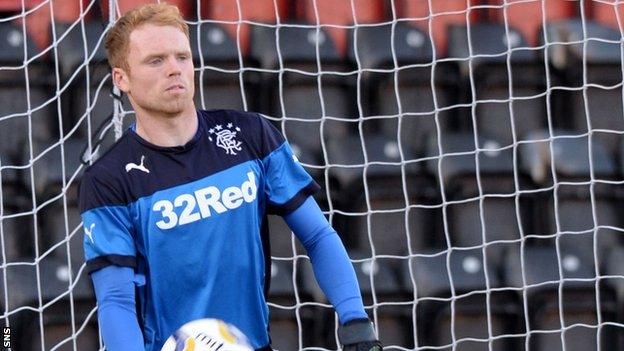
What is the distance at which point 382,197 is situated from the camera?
4098 mm

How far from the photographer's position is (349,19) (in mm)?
4328

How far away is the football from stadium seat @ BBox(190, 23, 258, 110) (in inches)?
61.5

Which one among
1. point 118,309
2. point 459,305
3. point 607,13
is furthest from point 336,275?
point 607,13

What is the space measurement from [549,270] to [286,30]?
3.80 ft

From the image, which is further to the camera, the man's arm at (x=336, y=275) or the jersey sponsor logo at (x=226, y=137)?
the jersey sponsor logo at (x=226, y=137)

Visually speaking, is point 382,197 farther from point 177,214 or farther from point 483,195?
point 177,214

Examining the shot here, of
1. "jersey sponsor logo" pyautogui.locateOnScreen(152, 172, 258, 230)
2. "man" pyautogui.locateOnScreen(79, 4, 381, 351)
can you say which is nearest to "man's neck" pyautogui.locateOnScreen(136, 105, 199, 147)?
"man" pyautogui.locateOnScreen(79, 4, 381, 351)

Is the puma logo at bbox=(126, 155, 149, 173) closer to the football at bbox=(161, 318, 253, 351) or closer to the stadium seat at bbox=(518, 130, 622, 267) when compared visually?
the football at bbox=(161, 318, 253, 351)

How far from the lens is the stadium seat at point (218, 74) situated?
13.5 feet

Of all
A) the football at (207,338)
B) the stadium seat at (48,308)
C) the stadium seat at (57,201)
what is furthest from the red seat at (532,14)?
the football at (207,338)

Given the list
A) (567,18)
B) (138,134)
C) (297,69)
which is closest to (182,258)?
(138,134)

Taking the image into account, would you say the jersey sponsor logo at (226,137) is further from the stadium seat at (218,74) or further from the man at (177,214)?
the stadium seat at (218,74)

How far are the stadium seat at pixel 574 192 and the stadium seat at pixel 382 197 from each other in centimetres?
35

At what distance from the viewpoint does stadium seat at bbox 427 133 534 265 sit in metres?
4.10
